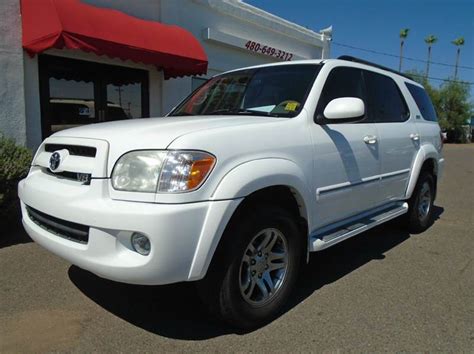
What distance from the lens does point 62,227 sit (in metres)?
2.74

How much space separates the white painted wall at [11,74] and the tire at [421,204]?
20.9 ft

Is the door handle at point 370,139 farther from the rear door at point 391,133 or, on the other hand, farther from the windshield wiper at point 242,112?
the windshield wiper at point 242,112

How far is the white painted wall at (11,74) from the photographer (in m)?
6.86

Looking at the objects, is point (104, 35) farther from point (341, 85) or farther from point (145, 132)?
point (145, 132)

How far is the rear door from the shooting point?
4312 mm

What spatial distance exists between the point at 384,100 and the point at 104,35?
4836 mm

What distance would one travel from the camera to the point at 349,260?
4395 mm

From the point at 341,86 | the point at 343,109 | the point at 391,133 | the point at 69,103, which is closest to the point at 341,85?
the point at 341,86

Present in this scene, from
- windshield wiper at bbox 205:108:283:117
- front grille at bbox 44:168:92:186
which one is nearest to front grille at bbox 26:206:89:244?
front grille at bbox 44:168:92:186

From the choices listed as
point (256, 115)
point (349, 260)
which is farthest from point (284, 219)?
point (349, 260)

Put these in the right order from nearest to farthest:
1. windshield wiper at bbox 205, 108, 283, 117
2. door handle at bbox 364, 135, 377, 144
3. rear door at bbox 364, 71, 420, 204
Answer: windshield wiper at bbox 205, 108, 283, 117, door handle at bbox 364, 135, 377, 144, rear door at bbox 364, 71, 420, 204

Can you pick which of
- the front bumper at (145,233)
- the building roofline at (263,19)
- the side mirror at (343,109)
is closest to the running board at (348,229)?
the side mirror at (343,109)

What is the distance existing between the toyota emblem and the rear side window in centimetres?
422

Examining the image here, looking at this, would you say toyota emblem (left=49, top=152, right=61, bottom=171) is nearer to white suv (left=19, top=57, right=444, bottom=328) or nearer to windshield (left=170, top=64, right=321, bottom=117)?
white suv (left=19, top=57, right=444, bottom=328)
